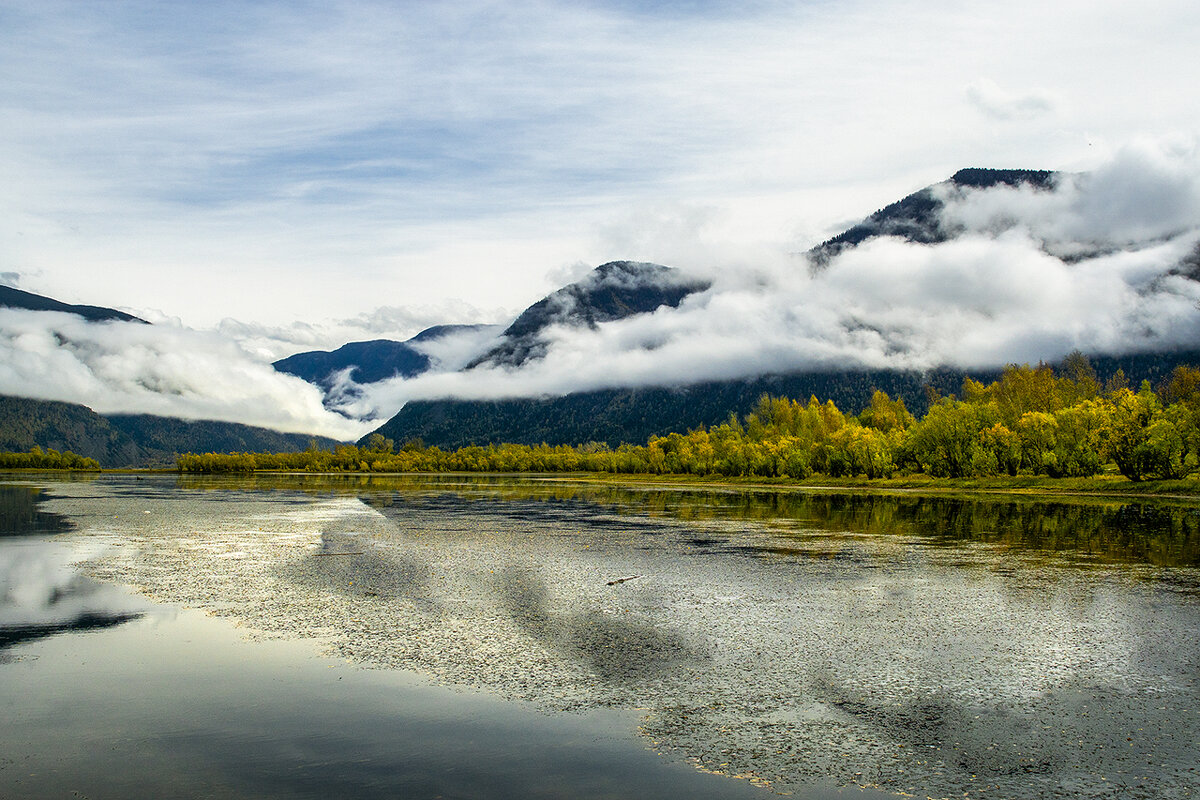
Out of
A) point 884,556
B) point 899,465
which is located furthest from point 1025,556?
point 899,465

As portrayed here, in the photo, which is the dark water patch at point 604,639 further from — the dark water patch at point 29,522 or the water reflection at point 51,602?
the dark water patch at point 29,522

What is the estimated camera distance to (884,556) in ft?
141

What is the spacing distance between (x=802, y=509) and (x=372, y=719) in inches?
2963

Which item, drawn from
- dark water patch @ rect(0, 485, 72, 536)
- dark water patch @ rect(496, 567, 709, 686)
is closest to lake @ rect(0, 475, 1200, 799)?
dark water patch @ rect(496, 567, 709, 686)

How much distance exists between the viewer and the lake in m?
13.7

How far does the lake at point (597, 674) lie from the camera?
13695mm

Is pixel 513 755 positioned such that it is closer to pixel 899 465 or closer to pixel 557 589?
pixel 557 589

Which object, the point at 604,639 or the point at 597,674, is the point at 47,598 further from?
the point at 597,674

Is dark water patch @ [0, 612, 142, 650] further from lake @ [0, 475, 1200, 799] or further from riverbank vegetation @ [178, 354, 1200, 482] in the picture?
riverbank vegetation @ [178, 354, 1200, 482]

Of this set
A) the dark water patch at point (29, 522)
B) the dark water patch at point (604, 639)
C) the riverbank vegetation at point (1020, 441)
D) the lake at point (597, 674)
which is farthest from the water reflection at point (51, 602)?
the riverbank vegetation at point (1020, 441)

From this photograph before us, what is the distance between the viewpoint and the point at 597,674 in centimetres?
1964

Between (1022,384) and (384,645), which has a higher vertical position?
(1022,384)

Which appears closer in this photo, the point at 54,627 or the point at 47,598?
the point at 54,627

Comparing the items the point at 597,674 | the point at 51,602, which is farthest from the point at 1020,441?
the point at 51,602
